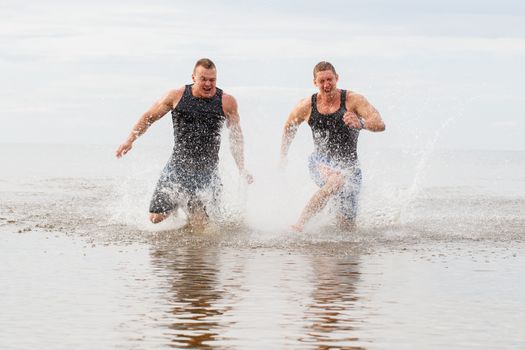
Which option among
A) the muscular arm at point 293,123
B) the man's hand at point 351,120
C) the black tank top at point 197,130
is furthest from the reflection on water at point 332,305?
the muscular arm at point 293,123

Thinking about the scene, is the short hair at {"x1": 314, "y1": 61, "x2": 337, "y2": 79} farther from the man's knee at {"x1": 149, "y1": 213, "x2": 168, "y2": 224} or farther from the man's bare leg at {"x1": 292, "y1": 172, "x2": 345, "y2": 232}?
the man's knee at {"x1": 149, "y1": 213, "x2": 168, "y2": 224}

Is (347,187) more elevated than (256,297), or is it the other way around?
(347,187)

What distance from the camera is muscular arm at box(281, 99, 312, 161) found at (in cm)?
1176

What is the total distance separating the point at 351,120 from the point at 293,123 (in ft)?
4.11

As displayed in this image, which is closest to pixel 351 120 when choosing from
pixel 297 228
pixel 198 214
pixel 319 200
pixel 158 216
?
pixel 319 200

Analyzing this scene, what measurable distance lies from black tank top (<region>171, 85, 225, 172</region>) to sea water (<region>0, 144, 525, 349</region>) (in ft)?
2.69

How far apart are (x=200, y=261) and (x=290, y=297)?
2120mm

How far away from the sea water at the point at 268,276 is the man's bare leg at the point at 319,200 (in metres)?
0.15

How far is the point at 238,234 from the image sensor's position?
1112 cm

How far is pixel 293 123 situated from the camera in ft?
38.8

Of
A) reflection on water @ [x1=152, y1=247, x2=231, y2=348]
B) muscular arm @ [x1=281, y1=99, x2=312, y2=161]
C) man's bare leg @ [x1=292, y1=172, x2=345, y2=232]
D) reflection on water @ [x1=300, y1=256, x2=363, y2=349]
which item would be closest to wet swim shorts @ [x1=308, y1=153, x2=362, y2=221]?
man's bare leg @ [x1=292, y1=172, x2=345, y2=232]

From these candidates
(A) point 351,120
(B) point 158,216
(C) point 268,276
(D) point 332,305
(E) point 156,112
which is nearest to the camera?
(D) point 332,305

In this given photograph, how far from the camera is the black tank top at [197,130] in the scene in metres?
11.0

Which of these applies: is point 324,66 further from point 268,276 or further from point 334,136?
point 268,276
